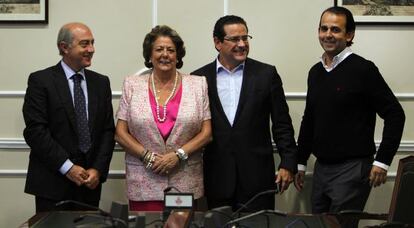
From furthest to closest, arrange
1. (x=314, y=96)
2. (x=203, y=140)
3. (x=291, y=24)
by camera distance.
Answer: (x=291, y=24) → (x=314, y=96) → (x=203, y=140)

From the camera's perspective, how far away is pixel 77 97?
114 inches

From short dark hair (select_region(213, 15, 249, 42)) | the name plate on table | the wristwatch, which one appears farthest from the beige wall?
the name plate on table

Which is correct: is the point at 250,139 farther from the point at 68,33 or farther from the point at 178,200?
the point at 68,33

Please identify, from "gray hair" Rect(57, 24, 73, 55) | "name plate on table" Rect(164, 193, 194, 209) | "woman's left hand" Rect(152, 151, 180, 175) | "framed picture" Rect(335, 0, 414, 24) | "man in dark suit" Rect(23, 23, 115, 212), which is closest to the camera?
"name plate on table" Rect(164, 193, 194, 209)

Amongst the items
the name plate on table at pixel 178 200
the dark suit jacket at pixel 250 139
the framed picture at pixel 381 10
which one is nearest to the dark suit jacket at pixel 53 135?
the dark suit jacket at pixel 250 139

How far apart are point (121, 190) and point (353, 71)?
5.51 feet

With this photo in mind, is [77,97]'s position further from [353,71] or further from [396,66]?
[396,66]

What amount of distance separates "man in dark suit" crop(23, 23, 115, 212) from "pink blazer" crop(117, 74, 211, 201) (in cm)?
18

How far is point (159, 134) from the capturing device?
9.05ft

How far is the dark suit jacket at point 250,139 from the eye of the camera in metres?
2.88

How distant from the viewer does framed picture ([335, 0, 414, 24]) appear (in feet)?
11.5

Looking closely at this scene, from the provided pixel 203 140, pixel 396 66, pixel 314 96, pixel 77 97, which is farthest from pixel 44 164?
pixel 396 66

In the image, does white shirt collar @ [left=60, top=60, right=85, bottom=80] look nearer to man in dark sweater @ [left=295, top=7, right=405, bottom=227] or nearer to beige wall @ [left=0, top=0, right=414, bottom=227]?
beige wall @ [left=0, top=0, right=414, bottom=227]

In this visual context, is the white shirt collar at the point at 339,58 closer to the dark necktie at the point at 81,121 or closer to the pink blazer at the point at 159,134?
the pink blazer at the point at 159,134
